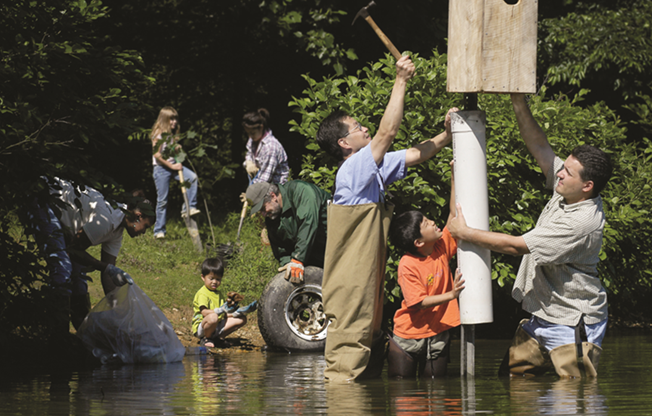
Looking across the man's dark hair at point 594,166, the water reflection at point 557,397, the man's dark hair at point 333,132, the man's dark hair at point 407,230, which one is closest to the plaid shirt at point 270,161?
the man's dark hair at point 333,132

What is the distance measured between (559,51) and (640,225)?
5831 millimetres

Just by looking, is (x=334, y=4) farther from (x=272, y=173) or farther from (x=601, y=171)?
(x=601, y=171)

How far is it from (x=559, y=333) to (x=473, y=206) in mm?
1054

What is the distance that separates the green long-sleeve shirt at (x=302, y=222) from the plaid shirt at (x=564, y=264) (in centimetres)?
296

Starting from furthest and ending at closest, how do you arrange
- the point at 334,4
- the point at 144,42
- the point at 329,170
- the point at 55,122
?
the point at 144,42
the point at 334,4
the point at 329,170
the point at 55,122

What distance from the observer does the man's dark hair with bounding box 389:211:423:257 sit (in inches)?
253

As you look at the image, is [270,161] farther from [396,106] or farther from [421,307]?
[396,106]

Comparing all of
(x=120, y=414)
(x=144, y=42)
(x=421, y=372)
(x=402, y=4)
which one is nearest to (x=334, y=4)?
(x=402, y=4)

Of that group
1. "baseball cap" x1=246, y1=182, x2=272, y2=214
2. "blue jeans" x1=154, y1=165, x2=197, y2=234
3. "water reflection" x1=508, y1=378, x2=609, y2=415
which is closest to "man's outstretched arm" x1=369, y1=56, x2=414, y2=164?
"water reflection" x1=508, y1=378, x2=609, y2=415

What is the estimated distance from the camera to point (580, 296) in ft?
20.2

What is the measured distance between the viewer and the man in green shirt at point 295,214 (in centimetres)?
890

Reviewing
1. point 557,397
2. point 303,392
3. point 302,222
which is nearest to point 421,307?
point 303,392

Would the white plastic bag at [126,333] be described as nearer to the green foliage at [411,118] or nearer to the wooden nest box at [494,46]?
the green foliage at [411,118]

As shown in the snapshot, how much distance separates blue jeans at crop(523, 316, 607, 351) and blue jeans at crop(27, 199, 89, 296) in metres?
3.67
